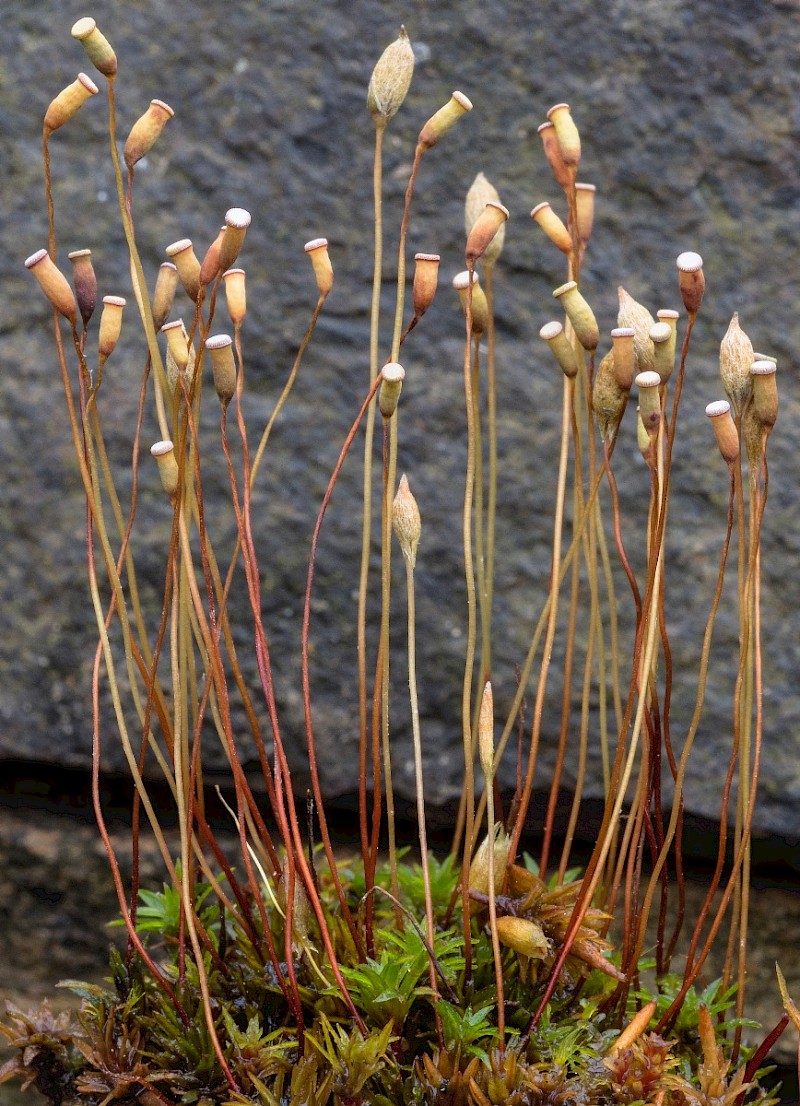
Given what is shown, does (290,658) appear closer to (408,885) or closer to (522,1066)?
(408,885)

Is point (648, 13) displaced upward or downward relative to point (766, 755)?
upward

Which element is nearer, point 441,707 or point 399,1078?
point 399,1078

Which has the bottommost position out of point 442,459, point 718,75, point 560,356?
point 442,459

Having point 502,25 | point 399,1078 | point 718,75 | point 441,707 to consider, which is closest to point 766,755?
point 441,707

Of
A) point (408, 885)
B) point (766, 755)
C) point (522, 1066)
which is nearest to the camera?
point (522, 1066)

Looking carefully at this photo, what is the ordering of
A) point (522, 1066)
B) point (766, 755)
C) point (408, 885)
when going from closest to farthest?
point (522, 1066)
point (408, 885)
point (766, 755)
